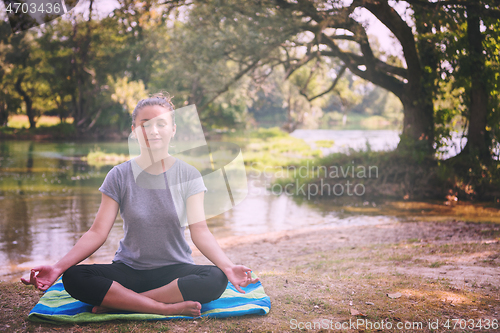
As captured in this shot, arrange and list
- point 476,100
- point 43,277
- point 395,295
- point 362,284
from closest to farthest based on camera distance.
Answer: point 43,277, point 395,295, point 362,284, point 476,100

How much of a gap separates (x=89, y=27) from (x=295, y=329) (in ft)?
93.8

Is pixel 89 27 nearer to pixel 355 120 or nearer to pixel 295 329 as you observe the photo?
pixel 295 329

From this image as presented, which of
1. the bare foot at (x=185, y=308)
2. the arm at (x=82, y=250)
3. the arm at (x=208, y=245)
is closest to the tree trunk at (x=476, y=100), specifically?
the arm at (x=208, y=245)

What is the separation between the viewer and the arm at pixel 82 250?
239 cm

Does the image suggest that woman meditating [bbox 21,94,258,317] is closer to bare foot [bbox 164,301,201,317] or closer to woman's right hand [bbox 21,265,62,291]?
bare foot [bbox 164,301,201,317]

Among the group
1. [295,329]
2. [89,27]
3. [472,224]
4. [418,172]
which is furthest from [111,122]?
[295,329]

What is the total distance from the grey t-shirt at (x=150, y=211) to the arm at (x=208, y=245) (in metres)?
0.07

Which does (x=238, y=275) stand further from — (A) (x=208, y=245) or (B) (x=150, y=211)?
(B) (x=150, y=211)

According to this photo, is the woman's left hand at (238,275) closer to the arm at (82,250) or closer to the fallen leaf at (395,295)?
the arm at (82,250)

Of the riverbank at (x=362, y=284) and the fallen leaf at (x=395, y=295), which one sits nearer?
the riverbank at (x=362, y=284)

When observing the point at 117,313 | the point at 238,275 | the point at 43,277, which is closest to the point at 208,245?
the point at 238,275

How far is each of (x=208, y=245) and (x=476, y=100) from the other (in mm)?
9118

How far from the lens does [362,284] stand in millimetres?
3428

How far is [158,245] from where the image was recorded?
2.75 metres
